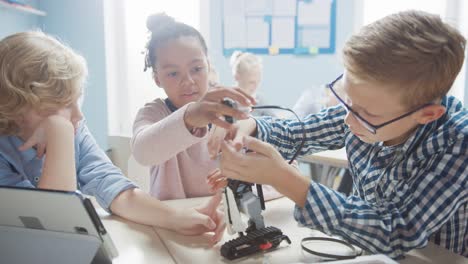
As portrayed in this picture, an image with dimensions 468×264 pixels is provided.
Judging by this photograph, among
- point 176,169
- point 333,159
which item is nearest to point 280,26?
point 333,159

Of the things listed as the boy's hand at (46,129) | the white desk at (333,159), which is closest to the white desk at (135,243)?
the boy's hand at (46,129)

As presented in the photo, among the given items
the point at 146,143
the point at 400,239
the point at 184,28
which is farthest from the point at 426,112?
the point at 184,28

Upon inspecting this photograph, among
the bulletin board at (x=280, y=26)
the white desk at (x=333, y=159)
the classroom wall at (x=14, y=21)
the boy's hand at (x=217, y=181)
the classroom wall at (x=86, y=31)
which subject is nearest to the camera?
the boy's hand at (x=217, y=181)

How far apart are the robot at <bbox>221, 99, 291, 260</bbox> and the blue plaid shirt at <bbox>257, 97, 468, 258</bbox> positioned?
0.29 ft

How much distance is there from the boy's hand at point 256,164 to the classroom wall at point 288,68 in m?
2.80

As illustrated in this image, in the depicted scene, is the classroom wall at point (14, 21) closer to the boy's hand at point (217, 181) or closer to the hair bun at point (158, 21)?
the hair bun at point (158, 21)

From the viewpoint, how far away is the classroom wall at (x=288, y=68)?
3.48 meters

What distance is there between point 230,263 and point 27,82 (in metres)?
0.69

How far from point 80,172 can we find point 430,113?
0.92 metres

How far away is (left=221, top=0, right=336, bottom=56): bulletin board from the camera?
136 inches

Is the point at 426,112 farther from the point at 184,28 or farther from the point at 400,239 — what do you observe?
the point at 184,28

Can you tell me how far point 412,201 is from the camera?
0.81m

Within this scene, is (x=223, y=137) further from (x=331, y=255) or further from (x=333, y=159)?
(x=333, y=159)

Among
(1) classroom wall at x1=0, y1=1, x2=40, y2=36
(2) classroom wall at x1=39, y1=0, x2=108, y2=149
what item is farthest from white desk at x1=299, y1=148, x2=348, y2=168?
(1) classroom wall at x1=0, y1=1, x2=40, y2=36
